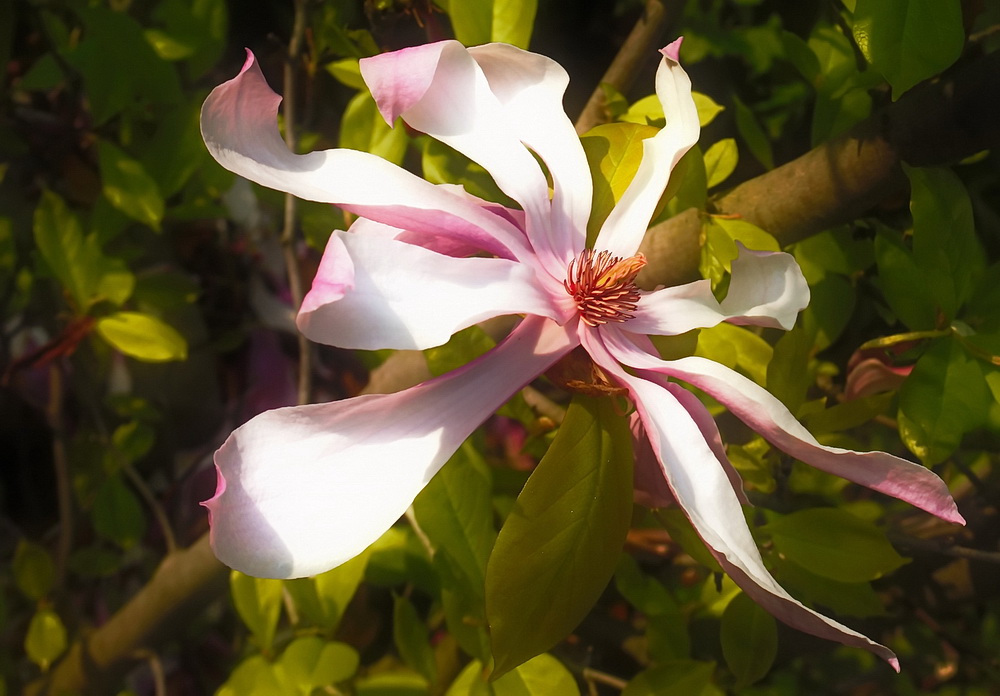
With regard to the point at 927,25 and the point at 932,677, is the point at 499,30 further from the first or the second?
the point at 932,677

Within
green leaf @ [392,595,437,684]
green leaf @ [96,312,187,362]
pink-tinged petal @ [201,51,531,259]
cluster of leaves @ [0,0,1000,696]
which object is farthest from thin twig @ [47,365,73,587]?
pink-tinged petal @ [201,51,531,259]

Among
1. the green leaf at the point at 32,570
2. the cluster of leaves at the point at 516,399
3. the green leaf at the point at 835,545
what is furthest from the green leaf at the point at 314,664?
the green leaf at the point at 32,570

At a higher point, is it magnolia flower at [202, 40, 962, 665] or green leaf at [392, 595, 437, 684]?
magnolia flower at [202, 40, 962, 665]

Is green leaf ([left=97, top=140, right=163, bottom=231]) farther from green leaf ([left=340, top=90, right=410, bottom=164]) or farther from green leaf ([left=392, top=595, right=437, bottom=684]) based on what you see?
green leaf ([left=392, top=595, right=437, bottom=684])

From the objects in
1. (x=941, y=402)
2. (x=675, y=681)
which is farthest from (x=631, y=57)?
(x=675, y=681)

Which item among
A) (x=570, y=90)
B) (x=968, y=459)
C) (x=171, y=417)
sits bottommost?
(x=171, y=417)

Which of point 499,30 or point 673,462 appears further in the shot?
point 499,30

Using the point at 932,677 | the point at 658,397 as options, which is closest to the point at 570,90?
the point at 658,397
